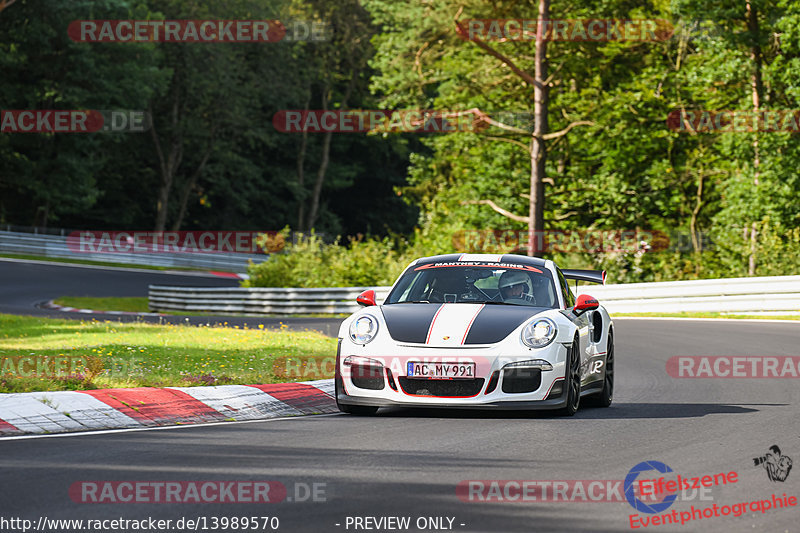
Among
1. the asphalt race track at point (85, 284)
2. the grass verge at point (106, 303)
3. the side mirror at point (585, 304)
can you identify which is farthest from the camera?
the grass verge at point (106, 303)

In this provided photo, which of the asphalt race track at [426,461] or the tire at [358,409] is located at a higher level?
the asphalt race track at [426,461]

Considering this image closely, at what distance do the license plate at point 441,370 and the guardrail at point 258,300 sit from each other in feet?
63.0

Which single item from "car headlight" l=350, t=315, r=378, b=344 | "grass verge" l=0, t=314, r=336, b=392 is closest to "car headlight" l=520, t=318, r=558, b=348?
"car headlight" l=350, t=315, r=378, b=344

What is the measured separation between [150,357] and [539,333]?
536 cm

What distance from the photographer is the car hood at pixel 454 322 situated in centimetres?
927

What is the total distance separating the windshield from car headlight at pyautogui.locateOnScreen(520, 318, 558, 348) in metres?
0.82

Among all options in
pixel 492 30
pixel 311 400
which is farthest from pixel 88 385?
pixel 492 30

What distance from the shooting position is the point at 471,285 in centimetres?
1068

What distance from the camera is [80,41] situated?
57.0 m

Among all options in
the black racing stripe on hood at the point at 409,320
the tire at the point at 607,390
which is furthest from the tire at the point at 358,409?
the tire at the point at 607,390

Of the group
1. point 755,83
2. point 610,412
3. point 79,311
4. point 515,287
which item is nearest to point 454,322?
point 515,287

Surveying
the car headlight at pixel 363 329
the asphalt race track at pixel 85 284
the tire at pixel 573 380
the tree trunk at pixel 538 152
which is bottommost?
the asphalt race track at pixel 85 284

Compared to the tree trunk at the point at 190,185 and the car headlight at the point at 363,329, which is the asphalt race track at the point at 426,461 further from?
the tree trunk at the point at 190,185

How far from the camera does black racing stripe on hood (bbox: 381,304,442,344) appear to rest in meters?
9.39
